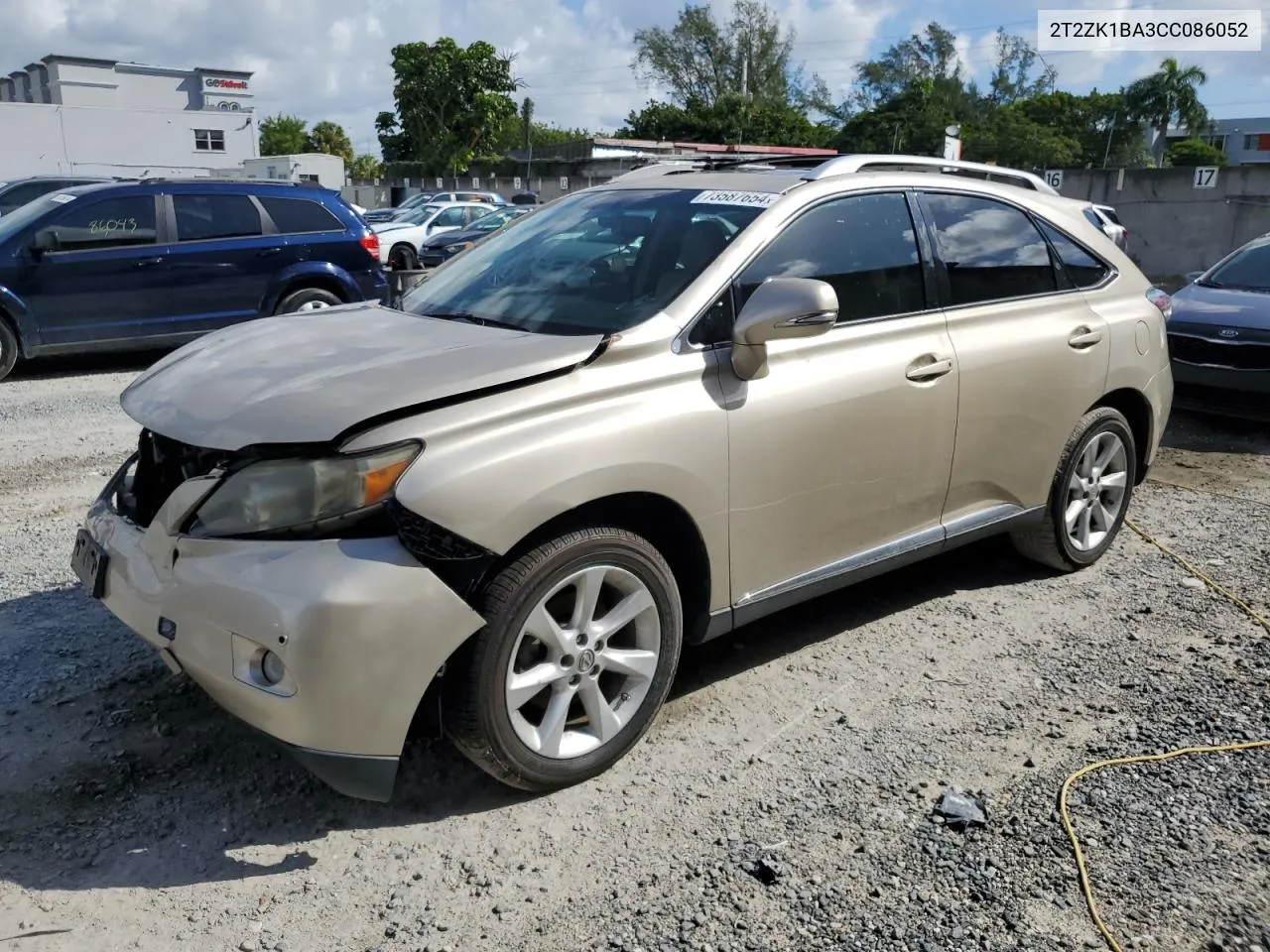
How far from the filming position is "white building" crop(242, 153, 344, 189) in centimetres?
4722

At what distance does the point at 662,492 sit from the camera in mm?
3201

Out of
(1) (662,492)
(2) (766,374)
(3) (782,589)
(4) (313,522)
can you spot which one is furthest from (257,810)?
(2) (766,374)

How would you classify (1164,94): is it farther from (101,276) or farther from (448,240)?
(101,276)

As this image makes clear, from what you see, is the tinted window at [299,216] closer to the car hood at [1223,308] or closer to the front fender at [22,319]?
the front fender at [22,319]

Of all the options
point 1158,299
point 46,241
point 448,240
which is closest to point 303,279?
point 46,241

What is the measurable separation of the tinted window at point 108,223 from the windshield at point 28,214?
182 mm

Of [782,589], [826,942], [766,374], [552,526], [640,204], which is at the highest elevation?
[640,204]

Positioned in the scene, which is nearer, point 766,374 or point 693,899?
point 693,899

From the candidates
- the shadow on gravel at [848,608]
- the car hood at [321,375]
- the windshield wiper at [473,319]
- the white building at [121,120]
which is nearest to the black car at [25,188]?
the windshield wiper at [473,319]

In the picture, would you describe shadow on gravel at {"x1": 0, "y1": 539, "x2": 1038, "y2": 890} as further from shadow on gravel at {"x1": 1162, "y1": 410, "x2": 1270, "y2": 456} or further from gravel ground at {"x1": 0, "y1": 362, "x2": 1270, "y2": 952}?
shadow on gravel at {"x1": 1162, "y1": 410, "x2": 1270, "y2": 456}

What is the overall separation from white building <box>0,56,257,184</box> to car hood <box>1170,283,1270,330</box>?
3792 cm

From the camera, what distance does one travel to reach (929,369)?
399 cm

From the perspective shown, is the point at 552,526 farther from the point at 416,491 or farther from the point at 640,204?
the point at 640,204

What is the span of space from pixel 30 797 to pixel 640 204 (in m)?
2.79
